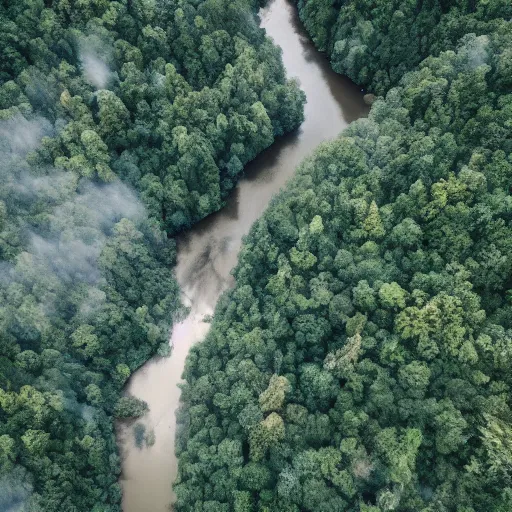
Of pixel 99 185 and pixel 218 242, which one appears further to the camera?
pixel 218 242

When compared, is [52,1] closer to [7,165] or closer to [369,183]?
[7,165]

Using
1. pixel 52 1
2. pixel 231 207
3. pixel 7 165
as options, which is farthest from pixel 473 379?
pixel 52 1

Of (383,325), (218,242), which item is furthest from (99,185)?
(383,325)

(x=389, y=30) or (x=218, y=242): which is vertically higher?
(x=389, y=30)

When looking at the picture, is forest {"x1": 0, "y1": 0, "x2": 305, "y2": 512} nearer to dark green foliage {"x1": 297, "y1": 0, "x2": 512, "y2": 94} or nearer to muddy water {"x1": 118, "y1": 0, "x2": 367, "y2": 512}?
muddy water {"x1": 118, "y1": 0, "x2": 367, "y2": 512}

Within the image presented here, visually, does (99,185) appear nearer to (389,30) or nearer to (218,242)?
(218,242)

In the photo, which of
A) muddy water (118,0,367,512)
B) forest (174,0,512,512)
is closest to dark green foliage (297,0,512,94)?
forest (174,0,512,512)
